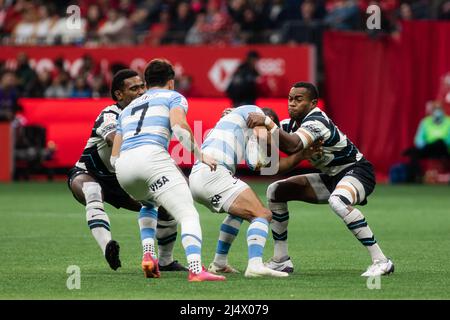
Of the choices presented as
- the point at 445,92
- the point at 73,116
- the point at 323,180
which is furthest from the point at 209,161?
the point at 445,92

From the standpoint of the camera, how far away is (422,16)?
2648 cm

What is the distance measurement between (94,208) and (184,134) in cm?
172

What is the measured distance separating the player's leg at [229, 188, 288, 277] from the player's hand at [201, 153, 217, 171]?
1.52 ft

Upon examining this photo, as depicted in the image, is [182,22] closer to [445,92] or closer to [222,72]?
[222,72]

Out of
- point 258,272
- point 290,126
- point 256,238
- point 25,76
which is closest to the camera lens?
point 256,238

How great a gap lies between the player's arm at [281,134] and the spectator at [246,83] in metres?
13.7

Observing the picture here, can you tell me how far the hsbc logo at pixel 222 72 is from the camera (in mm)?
25672

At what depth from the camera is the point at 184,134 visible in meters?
9.48

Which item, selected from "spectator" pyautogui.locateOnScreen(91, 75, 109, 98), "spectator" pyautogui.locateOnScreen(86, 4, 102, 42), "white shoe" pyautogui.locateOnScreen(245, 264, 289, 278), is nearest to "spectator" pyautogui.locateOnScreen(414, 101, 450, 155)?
"spectator" pyautogui.locateOnScreen(91, 75, 109, 98)

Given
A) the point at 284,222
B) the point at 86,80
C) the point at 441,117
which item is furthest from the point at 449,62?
the point at 284,222

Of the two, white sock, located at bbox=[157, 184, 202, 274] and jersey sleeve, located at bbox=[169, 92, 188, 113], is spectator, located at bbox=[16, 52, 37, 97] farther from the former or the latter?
white sock, located at bbox=[157, 184, 202, 274]

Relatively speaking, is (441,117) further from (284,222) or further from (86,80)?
(284,222)

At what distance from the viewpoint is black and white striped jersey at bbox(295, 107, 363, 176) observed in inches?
413

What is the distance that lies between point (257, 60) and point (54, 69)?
14.8 ft
